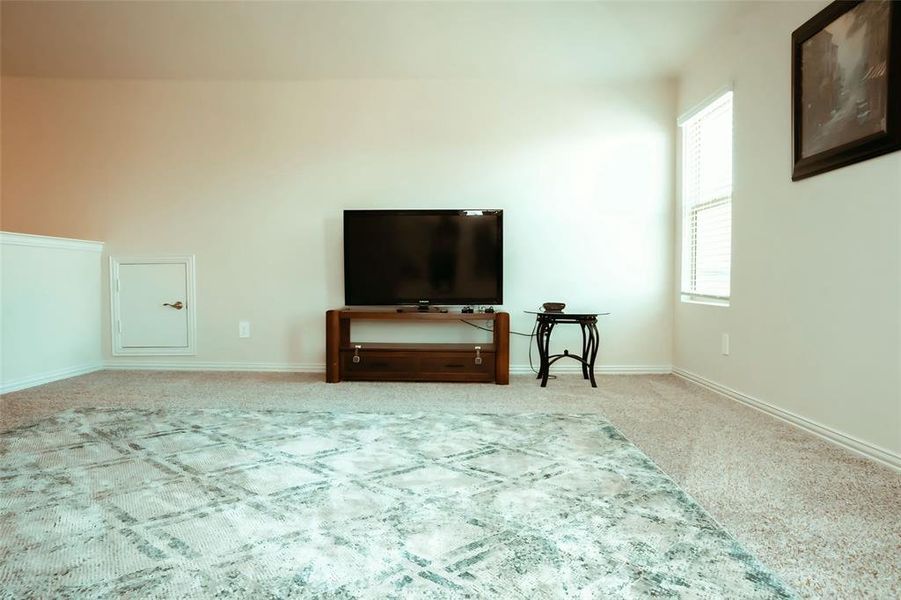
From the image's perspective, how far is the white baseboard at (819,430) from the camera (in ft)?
6.50

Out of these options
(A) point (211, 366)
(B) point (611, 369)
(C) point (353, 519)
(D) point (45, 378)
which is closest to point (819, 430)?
(B) point (611, 369)

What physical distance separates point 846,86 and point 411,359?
2751 millimetres

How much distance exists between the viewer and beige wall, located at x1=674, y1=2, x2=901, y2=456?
6.62 feet

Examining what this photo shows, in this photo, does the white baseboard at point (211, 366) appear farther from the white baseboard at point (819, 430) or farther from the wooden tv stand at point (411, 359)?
the white baseboard at point (819, 430)

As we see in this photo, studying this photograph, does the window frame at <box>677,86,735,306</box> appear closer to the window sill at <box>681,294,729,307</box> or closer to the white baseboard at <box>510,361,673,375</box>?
the window sill at <box>681,294,729,307</box>

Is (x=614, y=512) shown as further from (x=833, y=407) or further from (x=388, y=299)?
(x=388, y=299)

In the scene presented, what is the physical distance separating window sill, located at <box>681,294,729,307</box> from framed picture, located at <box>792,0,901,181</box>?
38.6 inches

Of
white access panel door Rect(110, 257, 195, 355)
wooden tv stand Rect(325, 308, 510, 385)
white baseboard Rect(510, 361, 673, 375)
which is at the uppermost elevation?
white access panel door Rect(110, 257, 195, 355)

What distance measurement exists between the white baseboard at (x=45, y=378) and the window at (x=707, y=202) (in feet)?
14.8

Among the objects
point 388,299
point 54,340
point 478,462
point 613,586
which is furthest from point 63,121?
point 613,586

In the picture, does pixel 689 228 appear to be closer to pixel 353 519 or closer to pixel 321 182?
pixel 321 182

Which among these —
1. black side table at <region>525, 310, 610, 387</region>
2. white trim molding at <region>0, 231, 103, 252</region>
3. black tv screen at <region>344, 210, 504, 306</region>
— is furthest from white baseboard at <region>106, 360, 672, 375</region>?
white trim molding at <region>0, 231, 103, 252</region>

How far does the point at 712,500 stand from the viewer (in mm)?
1640

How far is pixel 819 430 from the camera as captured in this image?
234 centimetres
